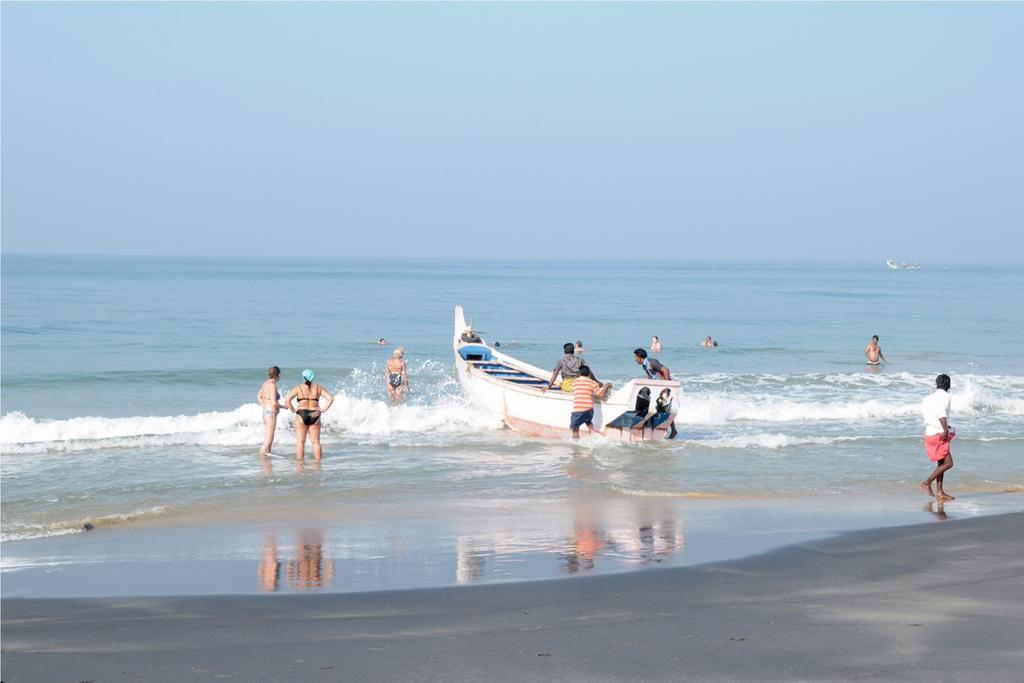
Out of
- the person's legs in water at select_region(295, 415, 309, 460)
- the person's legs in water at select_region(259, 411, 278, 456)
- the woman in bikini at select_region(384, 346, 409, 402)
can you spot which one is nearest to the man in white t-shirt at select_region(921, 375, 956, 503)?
the person's legs in water at select_region(295, 415, 309, 460)

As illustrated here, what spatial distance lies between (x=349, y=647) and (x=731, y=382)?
23.3m

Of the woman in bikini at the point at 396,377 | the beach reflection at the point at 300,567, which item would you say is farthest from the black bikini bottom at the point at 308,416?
the woman in bikini at the point at 396,377

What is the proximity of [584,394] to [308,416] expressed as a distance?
437cm

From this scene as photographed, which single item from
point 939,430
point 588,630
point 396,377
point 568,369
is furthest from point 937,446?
point 396,377

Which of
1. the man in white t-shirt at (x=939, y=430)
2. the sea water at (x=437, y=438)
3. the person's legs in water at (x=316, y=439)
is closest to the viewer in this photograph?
the sea water at (x=437, y=438)

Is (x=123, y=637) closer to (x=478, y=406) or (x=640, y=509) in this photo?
(x=640, y=509)

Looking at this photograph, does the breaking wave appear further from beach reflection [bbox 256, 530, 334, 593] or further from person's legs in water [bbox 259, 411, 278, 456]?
beach reflection [bbox 256, 530, 334, 593]

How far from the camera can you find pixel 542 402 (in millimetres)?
17984

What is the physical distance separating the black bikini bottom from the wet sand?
7164 millimetres

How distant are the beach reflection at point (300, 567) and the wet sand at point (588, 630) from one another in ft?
1.64

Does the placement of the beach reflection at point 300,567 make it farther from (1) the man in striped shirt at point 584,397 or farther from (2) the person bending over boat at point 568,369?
(2) the person bending over boat at point 568,369

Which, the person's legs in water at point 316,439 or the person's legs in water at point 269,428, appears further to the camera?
the person's legs in water at point 269,428

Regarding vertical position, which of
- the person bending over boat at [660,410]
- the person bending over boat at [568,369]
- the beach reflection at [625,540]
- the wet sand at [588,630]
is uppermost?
the person bending over boat at [568,369]

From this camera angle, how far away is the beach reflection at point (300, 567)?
28.5ft
